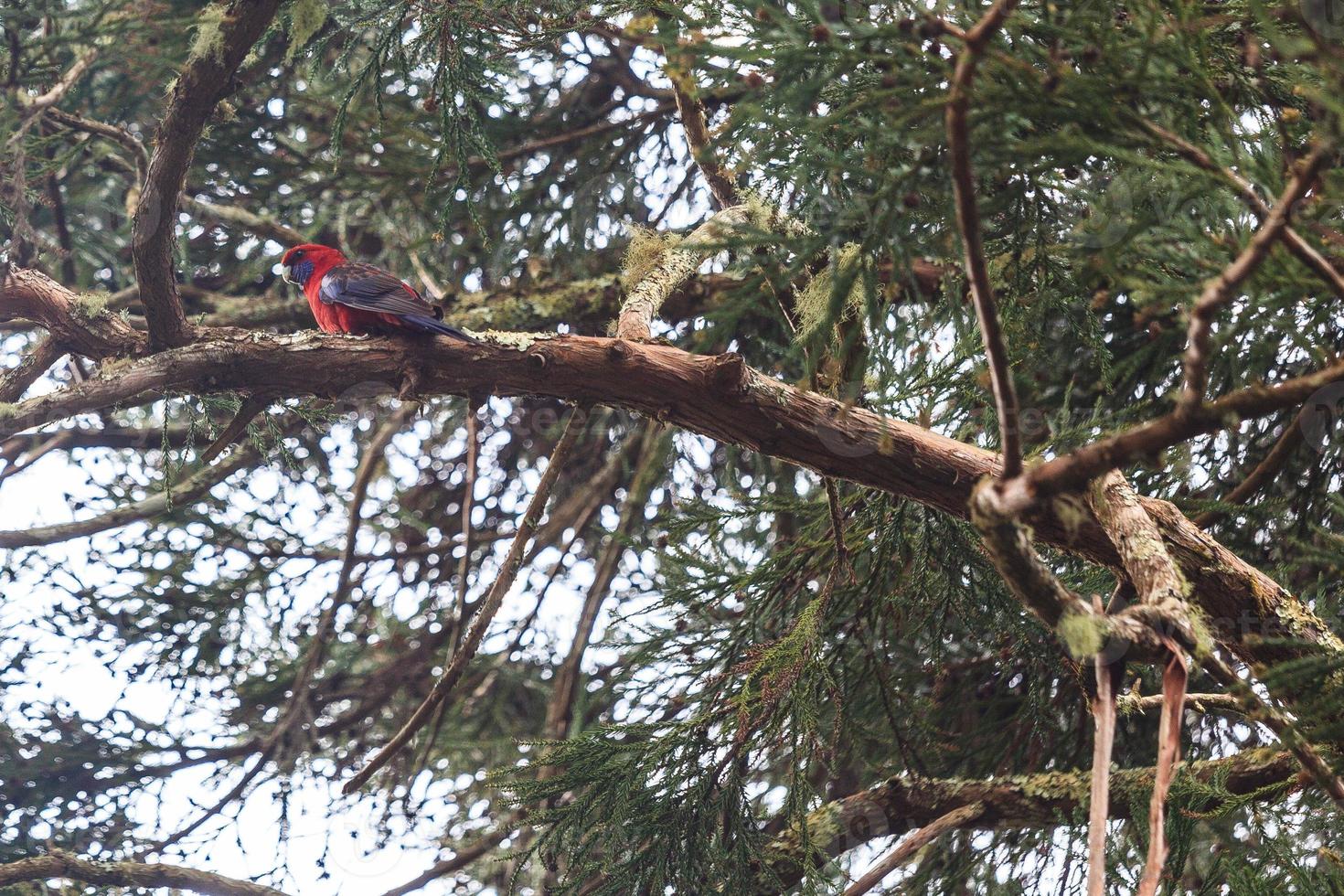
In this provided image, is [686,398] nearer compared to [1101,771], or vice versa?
[1101,771]

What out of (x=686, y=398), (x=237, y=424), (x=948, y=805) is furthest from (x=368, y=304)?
(x=948, y=805)

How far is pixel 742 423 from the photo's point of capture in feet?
10.0

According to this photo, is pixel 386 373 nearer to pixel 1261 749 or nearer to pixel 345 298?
pixel 345 298

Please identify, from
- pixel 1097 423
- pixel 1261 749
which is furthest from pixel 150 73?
pixel 1261 749

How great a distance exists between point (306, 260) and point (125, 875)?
2558 millimetres

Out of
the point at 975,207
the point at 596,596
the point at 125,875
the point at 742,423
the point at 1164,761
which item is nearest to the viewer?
the point at 975,207

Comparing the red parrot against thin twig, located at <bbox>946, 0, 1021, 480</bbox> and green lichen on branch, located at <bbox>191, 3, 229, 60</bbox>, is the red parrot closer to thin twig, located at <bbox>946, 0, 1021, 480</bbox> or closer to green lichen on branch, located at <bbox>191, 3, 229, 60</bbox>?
green lichen on branch, located at <bbox>191, 3, 229, 60</bbox>

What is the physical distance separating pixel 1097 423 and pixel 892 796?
1.45m

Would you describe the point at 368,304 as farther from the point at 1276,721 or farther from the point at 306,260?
the point at 1276,721

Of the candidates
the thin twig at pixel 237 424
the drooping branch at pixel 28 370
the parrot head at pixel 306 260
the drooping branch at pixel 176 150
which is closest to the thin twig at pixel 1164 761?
the thin twig at pixel 237 424

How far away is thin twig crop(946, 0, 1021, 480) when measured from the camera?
Result: 159 centimetres

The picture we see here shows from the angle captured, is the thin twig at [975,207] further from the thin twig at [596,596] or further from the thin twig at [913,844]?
the thin twig at [596,596]

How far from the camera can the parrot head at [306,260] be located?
4.92 m

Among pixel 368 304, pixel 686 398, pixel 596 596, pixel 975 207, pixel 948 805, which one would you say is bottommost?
pixel 948 805
